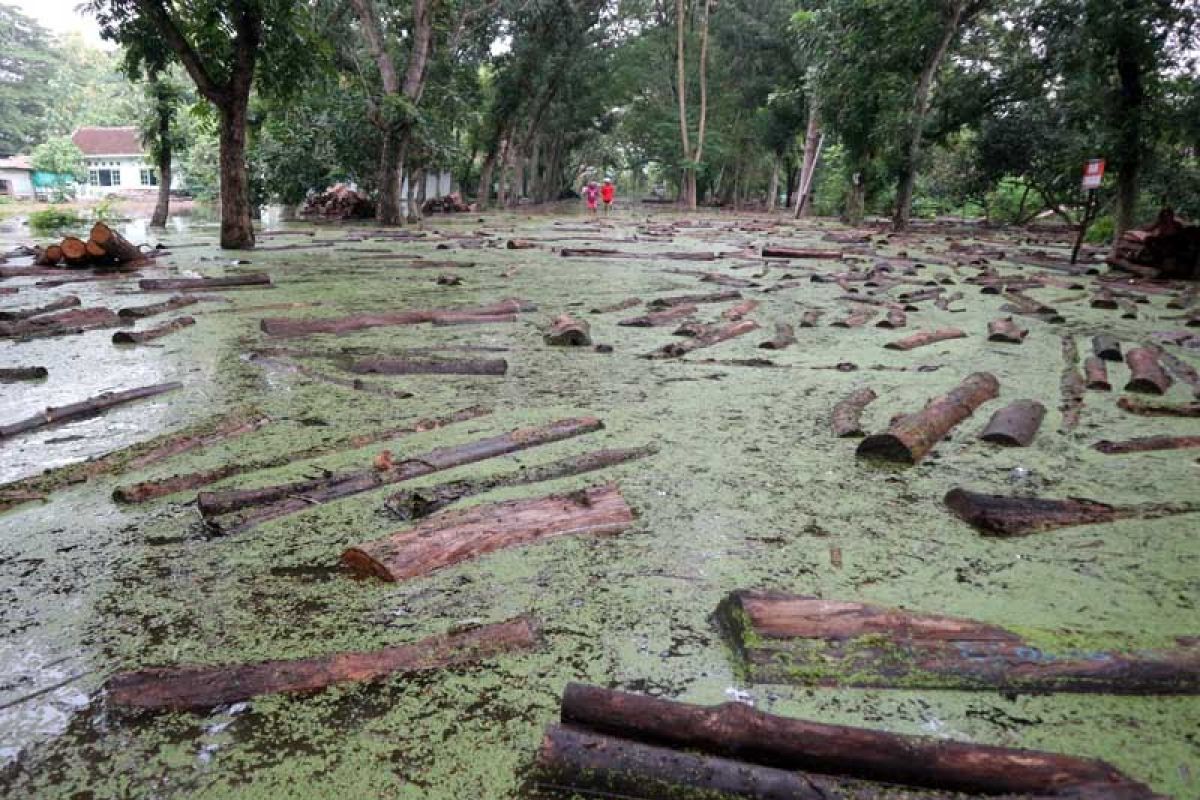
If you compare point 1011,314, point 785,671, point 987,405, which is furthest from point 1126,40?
point 785,671

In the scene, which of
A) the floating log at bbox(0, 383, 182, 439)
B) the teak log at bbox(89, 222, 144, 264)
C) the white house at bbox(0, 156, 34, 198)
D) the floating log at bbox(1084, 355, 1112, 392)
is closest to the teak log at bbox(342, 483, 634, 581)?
the floating log at bbox(0, 383, 182, 439)

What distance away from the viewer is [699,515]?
2199mm

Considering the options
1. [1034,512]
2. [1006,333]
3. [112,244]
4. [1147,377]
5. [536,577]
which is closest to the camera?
[536,577]

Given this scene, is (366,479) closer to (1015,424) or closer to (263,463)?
(263,463)

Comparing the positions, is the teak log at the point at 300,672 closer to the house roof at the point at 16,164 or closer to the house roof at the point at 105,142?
the house roof at the point at 16,164

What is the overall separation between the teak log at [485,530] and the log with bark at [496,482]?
10cm

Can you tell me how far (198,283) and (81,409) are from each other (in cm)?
361

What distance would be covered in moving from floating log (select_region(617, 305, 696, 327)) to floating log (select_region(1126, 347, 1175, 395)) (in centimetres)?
268

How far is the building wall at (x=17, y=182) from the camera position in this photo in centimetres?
3675

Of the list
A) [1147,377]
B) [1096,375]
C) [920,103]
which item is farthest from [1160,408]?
[920,103]

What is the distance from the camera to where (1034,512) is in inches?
82.4

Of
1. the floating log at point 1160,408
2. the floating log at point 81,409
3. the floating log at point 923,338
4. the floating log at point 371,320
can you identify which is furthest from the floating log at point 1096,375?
the floating log at point 81,409

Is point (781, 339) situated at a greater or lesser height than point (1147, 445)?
greater

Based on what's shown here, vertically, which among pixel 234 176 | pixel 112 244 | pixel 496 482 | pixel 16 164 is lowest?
pixel 496 482
